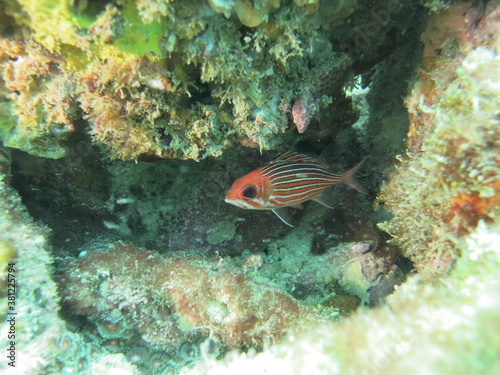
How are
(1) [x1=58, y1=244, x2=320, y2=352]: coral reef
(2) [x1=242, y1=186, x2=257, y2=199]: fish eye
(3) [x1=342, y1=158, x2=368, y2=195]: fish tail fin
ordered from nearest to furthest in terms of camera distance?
(1) [x1=58, y1=244, x2=320, y2=352]: coral reef
(2) [x1=242, y1=186, x2=257, y2=199]: fish eye
(3) [x1=342, y1=158, x2=368, y2=195]: fish tail fin

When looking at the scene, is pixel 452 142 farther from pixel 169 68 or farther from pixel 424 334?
pixel 169 68

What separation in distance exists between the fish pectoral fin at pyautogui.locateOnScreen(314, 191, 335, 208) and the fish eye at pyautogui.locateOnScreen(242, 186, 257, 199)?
1.00m

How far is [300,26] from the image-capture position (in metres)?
2.33

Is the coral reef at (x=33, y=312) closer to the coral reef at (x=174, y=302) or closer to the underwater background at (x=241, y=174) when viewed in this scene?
the underwater background at (x=241, y=174)

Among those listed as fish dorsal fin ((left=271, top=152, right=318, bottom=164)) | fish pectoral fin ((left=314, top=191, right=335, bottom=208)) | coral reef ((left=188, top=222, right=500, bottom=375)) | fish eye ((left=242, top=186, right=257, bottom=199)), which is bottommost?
coral reef ((left=188, top=222, right=500, bottom=375))

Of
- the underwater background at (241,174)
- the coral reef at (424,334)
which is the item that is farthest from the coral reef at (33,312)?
the coral reef at (424,334)

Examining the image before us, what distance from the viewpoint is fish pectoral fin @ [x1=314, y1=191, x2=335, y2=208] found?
3.67m

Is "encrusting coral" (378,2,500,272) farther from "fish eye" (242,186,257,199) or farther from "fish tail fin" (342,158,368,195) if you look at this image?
"fish eye" (242,186,257,199)

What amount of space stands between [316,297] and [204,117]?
96.6 inches

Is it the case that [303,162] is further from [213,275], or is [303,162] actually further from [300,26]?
[213,275]

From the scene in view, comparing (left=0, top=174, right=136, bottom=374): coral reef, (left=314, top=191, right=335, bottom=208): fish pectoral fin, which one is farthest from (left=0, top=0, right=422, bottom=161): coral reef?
(left=314, top=191, right=335, bottom=208): fish pectoral fin

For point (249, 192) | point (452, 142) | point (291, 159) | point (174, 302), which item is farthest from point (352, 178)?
point (174, 302)

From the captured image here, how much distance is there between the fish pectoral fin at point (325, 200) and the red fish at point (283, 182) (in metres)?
0.15

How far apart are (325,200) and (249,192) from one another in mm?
1249
